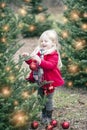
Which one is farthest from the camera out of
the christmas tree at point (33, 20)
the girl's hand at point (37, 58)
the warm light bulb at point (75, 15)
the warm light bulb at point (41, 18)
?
the warm light bulb at point (41, 18)

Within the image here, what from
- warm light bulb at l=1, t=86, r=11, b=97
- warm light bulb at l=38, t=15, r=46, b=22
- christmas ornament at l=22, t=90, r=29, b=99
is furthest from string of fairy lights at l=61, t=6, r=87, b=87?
warm light bulb at l=38, t=15, r=46, b=22

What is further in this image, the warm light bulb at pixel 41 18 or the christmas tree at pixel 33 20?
the warm light bulb at pixel 41 18

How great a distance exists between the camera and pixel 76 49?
10242 mm

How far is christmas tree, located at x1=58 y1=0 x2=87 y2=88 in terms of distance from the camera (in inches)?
396

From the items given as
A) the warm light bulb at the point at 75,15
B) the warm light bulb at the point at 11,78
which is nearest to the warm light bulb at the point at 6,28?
the warm light bulb at the point at 11,78

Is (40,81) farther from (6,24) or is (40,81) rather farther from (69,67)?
(69,67)

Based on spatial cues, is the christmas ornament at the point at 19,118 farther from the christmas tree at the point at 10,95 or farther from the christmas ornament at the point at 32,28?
the christmas ornament at the point at 32,28

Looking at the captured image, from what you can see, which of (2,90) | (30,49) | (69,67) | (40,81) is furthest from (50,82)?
(30,49)

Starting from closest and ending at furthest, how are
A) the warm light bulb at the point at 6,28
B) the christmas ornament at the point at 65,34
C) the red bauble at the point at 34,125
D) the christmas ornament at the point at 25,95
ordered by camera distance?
the warm light bulb at the point at 6,28 → the christmas ornament at the point at 25,95 → the red bauble at the point at 34,125 → the christmas ornament at the point at 65,34

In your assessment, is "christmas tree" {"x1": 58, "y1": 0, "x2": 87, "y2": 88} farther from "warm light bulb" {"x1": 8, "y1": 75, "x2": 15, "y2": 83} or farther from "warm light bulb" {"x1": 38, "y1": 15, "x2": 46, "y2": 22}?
"warm light bulb" {"x1": 38, "y1": 15, "x2": 46, "y2": 22}

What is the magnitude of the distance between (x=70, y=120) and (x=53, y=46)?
5.70 ft

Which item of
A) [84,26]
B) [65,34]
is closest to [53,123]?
[84,26]

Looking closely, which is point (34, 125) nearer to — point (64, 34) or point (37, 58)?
point (37, 58)

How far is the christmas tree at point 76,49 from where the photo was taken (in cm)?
1007
